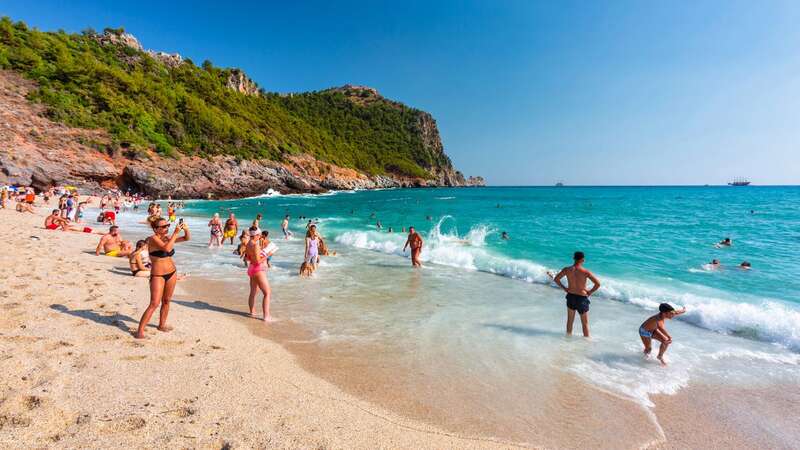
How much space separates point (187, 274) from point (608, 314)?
1109 centimetres

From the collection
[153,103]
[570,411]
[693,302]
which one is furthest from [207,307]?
[153,103]

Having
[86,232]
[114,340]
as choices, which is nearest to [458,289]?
[114,340]

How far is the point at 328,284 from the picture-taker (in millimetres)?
9789

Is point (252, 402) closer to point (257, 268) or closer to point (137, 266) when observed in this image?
point (257, 268)

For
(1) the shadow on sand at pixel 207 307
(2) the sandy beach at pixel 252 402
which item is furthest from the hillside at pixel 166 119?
(2) the sandy beach at pixel 252 402

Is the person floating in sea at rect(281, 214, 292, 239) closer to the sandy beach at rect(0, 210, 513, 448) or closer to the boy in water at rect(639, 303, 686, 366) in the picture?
the sandy beach at rect(0, 210, 513, 448)

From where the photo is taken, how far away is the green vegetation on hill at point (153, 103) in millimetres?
46125

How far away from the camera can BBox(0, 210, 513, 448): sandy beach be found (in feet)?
9.86

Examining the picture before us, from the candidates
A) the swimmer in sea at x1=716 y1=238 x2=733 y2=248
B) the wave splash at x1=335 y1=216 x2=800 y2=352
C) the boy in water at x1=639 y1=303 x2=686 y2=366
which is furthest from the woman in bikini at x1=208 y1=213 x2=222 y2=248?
the swimmer in sea at x1=716 y1=238 x2=733 y2=248

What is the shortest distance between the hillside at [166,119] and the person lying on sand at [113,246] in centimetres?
3346

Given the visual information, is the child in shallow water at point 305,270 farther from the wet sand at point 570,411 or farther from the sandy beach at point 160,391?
the wet sand at point 570,411

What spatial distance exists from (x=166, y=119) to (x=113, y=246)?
188 feet

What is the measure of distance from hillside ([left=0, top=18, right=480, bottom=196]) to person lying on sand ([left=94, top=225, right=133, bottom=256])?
33462mm

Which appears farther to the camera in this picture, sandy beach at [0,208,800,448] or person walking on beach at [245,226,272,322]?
person walking on beach at [245,226,272,322]
